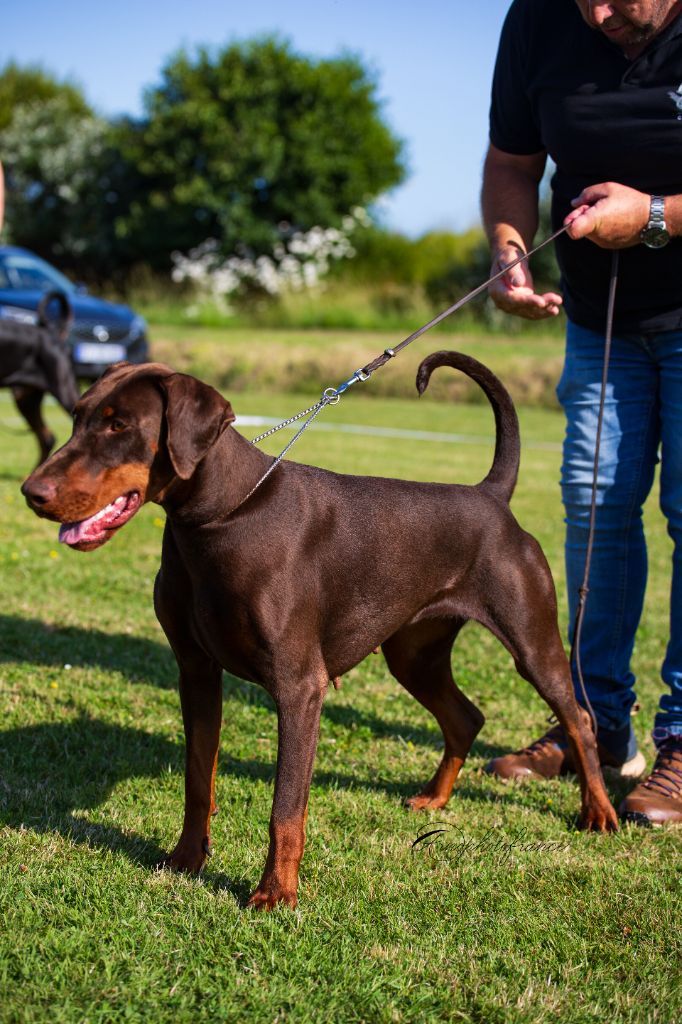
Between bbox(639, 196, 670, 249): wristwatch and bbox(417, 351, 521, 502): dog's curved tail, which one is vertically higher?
bbox(639, 196, 670, 249): wristwatch

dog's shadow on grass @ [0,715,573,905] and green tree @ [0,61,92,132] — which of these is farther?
green tree @ [0,61,92,132]

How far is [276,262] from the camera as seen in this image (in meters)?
31.1

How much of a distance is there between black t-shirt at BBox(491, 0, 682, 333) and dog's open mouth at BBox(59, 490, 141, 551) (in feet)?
6.41

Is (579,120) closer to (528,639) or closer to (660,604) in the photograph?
(528,639)

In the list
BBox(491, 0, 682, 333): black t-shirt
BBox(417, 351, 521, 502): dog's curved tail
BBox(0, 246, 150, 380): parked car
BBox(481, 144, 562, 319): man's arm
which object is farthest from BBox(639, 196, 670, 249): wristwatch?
BBox(0, 246, 150, 380): parked car

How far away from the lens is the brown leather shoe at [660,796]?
3566mm

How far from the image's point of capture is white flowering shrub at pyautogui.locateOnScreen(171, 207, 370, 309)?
3055 cm

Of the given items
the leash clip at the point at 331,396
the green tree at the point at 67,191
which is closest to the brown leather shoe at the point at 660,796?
the leash clip at the point at 331,396

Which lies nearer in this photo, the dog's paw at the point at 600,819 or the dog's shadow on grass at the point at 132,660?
the dog's paw at the point at 600,819

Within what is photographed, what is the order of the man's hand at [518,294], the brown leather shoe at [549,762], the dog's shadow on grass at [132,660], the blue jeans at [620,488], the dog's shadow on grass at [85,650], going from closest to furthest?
the man's hand at [518,294]
the blue jeans at [620,488]
the brown leather shoe at [549,762]
the dog's shadow on grass at [132,660]
the dog's shadow on grass at [85,650]

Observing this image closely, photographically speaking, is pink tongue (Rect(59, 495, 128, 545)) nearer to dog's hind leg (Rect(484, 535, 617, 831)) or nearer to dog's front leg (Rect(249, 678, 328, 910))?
dog's front leg (Rect(249, 678, 328, 910))

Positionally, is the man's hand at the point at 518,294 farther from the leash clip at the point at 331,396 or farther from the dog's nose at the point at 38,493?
the dog's nose at the point at 38,493

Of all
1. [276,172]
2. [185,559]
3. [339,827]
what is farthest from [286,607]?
[276,172]

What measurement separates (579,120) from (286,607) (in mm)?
1968
